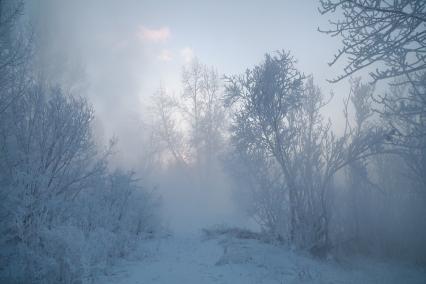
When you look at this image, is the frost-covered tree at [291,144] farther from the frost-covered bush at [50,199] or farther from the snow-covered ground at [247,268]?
the frost-covered bush at [50,199]

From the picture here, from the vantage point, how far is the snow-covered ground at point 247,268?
22.7 ft

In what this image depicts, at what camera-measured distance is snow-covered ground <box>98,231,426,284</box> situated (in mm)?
6930

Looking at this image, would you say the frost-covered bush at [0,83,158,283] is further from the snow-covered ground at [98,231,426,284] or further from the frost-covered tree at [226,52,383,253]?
the frost-covered tree at [226,52,383,253]

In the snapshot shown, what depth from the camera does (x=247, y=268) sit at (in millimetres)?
7734

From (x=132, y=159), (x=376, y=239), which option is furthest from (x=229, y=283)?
(x=132, y=159)

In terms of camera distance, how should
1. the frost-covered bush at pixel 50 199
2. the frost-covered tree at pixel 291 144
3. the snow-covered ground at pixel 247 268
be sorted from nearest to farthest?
1. the frost-covered bush at pixel 50 199
2. the snow-covered ground at pixel 247 268
3. the frost-covered tree at pixel 291 144

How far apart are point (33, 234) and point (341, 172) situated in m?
17.9

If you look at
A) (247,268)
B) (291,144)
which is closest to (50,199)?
(247,268)

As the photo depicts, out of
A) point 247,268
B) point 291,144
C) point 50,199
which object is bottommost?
point 247,268

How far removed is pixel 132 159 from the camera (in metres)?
29.3

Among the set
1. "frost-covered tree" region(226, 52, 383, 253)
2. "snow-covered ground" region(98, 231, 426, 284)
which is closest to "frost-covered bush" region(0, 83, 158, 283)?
"snow-covered ground" region(98, 231, 426, 284)

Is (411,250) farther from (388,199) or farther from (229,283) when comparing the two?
(229,283)

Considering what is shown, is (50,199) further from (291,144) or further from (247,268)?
(291,144)

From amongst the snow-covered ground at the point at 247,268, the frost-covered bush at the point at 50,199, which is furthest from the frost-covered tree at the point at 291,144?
the frost-covered bush at the point at 50,199
